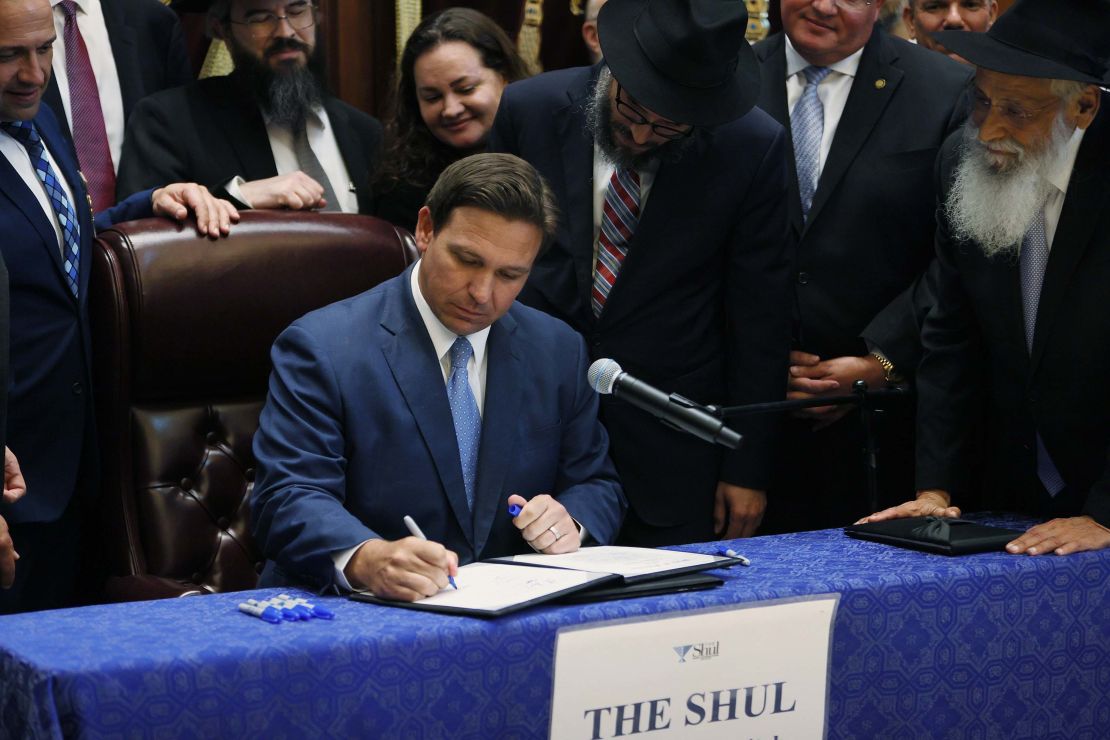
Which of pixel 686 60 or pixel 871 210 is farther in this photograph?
pixel 871 210

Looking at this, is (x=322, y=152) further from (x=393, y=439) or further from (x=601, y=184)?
(x=393, y=439)

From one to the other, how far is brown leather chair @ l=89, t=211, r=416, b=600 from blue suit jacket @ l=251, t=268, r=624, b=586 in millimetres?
451

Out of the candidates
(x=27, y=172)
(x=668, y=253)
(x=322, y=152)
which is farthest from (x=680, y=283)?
(x=27, y=172)

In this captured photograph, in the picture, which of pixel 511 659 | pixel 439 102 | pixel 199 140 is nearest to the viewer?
Answer: pixel 511 659

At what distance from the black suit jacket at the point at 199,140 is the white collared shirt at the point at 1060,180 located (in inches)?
70.7

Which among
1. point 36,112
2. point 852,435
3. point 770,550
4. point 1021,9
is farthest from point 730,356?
point 36,112

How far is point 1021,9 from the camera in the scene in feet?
9.64

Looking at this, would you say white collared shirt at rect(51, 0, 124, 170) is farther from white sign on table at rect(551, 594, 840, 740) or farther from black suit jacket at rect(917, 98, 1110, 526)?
white sign on table at rect(551, 594, 840, 740)

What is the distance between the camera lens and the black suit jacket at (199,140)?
3.71m

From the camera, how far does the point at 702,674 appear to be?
7.43 feet

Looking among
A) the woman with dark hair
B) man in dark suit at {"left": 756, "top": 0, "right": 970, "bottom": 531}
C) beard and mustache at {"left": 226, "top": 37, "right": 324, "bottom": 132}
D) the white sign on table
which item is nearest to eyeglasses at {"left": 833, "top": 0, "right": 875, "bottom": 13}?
man in dark suit at {"left": 756, "top": 0, "right": 970, "bottom": 531}

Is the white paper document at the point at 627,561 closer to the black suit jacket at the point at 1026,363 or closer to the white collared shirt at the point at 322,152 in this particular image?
the black suit jacket at the point at 1026,363

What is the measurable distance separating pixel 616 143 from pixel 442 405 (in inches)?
33.1

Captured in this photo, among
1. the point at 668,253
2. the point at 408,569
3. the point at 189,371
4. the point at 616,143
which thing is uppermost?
the point at 616,143
